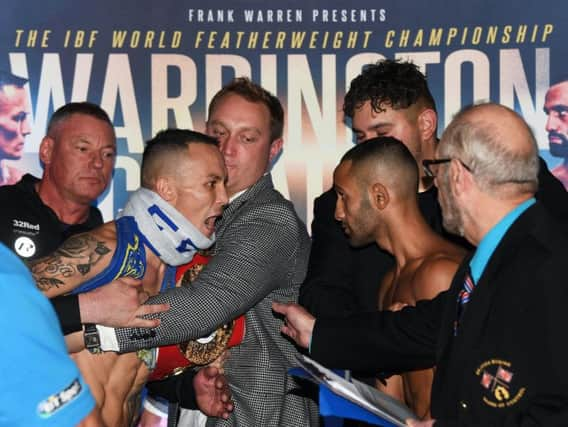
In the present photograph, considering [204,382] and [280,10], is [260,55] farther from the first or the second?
[204,382]

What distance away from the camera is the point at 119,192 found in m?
5.47

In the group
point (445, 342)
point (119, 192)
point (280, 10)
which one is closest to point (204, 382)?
point (445, 342)

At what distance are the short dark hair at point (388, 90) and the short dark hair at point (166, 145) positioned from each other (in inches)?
31.2

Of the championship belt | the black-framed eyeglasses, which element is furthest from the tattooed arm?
the black-framed eyeglasses

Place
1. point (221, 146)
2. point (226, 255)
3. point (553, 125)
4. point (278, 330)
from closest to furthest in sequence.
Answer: point (226, 255) → point (278, 330) → point (221, 146) → point (553, 125)

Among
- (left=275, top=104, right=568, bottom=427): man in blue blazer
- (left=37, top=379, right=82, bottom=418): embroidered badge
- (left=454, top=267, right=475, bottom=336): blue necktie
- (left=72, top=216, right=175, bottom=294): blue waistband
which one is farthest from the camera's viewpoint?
(left=72, top=216, right=175, bottom=294): blue waistband

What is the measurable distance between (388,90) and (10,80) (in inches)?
91.5

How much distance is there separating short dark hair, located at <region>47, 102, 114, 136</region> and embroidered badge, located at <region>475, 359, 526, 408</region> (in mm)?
3095

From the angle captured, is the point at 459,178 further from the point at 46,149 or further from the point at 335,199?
the point at 46,149

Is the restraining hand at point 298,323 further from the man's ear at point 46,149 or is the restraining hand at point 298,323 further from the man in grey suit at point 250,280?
the man's ear at point 46,149

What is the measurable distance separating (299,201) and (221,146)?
133 cm

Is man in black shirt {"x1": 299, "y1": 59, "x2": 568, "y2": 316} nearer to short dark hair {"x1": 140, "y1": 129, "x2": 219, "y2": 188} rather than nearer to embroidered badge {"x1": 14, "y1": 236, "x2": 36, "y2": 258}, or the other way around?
short dark hair {"x1": 140, "y1": 129, "x2": 219, "y2": 188}

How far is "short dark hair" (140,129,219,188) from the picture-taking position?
361 centimetres

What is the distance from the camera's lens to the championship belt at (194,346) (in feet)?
11.9
